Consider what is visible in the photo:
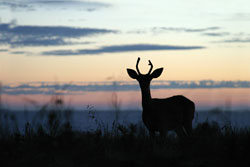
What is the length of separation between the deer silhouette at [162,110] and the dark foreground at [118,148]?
4.87 feet

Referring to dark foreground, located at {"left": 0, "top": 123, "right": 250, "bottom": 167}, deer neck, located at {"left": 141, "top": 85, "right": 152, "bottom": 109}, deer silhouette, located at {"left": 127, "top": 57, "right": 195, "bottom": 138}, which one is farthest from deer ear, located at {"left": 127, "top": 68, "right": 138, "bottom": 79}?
dark foreground, located at {"left": 0, "top": 123, "right": 250, "bottom": 167}

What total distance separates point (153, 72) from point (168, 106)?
1167 mm

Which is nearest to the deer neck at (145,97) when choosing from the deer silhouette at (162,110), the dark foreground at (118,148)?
the deer silhouette at (162,110)

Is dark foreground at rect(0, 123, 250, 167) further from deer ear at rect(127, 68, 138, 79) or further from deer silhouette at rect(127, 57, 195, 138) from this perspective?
deer ear at rect(127, 68, 138, 79)

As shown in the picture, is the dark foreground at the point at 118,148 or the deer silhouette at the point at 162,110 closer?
the dark foreground at the point at 118,148

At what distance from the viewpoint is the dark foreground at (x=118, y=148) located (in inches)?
296

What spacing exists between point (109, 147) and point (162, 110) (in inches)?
150

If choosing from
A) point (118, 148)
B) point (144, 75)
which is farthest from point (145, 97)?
point (118, 148)

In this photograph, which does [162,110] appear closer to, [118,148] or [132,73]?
[132,73]

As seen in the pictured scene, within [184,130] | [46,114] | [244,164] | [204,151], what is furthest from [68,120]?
[184,130]

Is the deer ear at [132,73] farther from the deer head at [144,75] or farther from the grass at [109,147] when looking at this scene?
the grass at [109,147]

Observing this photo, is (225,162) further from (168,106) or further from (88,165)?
(168,106)

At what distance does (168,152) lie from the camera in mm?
7816

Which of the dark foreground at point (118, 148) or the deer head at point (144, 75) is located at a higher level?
the deer head at point (144, 75)
